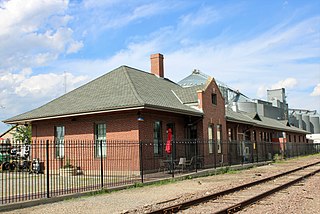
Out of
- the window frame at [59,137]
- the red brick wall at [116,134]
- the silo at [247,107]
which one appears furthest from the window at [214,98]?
the silo at [247,107]

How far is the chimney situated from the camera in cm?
2911

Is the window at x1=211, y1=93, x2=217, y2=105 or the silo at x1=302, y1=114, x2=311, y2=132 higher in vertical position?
the silo at x1=302, y1=114, x2=311, y2=132

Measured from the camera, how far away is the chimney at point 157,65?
29.1m

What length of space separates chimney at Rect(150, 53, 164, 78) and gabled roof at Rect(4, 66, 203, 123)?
2.36 meters

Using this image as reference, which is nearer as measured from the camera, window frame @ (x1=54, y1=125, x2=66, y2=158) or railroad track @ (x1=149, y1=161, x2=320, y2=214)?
railroad track @ (x1=149, y1=161, x2=320, y2=214)

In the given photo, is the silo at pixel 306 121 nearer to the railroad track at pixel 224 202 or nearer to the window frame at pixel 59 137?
the window frame at pixel 59 137

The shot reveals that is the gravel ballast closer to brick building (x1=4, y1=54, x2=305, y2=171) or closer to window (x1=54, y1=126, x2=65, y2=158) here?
brick building (x1=4, y1=54, x2=305, y2=171)

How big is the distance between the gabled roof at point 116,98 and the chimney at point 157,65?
2.36 m

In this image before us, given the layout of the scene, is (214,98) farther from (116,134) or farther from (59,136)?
(59,136)

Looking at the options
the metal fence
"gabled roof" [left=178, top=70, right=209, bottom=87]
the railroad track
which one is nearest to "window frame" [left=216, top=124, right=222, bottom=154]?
the metal fence

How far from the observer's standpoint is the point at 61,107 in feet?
72.4

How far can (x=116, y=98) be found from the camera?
1997cm

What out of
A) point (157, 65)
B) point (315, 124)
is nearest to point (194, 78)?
point (157, 65)

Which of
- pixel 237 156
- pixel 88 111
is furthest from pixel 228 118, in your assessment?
pixel 88 111
